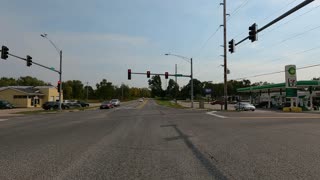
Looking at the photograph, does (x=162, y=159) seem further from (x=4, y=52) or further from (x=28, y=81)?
(x=28, y=81)

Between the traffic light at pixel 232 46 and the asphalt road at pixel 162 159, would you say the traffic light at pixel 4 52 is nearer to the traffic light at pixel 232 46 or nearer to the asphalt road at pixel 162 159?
the traffic light at pixel 232 46

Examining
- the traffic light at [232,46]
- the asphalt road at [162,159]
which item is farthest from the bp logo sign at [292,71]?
the asphalt road at [162,159]

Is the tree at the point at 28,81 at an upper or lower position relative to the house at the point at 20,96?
upper

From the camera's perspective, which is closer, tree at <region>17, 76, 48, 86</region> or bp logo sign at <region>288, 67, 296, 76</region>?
bp logo sign at <region>288, 67, 296, 76</region>

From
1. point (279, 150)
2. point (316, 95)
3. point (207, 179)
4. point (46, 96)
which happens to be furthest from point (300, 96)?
point (207, 179)

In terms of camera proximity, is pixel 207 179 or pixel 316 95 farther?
pixel 316 95

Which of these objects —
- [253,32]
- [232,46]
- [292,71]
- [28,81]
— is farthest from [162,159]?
[28,81]

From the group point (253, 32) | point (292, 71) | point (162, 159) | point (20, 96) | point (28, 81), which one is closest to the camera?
point (162, 159)

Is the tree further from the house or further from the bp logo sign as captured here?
the bp logo sign

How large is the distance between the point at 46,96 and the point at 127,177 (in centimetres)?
8605

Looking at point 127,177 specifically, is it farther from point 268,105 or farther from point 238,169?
point 268,105

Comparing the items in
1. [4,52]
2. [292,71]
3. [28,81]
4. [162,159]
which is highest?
[28,81]

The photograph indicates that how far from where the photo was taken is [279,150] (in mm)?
12070

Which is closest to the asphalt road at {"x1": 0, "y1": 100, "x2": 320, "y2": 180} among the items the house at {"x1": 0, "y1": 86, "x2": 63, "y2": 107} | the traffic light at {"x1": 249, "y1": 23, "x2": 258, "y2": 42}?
the traffic light at {"x1": 249, "y1": 23, "x2": 258, "y2": 42}
